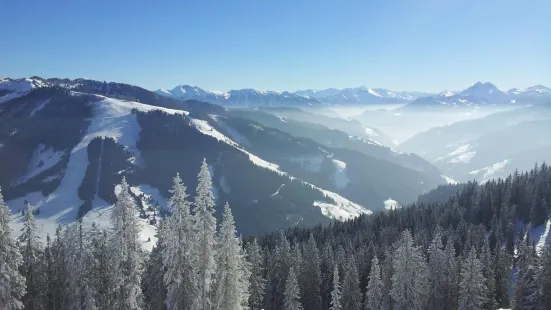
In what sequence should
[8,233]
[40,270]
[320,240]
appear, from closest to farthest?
[8,233] → [40,270] → [320,240]

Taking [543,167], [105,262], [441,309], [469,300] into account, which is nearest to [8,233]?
[105,262]

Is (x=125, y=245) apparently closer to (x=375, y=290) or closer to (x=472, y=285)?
(x=375, y=290)

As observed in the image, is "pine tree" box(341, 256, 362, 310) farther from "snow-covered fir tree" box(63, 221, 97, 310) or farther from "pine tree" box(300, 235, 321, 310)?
"snow-covered fir tree" box(63, 221, 97, 310)

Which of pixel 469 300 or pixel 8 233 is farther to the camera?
pixel 469 300

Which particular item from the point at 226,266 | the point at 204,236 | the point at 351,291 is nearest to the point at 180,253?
the point at 204,236

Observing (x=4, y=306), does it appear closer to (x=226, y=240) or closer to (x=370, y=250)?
(x=226, y=240)

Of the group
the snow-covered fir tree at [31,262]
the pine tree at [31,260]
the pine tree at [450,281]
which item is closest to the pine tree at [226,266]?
the pine tree at [31,260]

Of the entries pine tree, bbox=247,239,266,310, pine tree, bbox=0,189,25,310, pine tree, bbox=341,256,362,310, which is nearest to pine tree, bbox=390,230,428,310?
pine tree, bbox=341,256,362,310
